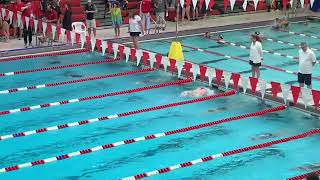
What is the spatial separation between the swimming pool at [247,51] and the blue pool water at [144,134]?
6.93ft

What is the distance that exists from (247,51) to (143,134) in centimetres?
793

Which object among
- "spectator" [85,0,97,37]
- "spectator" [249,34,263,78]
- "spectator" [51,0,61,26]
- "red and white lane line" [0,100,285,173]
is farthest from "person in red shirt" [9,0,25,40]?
"red and white lane line" [0,100,285,173]

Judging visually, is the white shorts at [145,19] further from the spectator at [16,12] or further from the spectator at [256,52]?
the spectator at [256,52]

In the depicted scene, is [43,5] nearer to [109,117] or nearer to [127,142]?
[109,117]

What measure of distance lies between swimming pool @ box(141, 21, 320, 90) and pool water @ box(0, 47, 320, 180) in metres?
2.11

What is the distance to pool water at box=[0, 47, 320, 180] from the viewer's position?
29.6ft

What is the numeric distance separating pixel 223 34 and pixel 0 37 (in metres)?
7.45

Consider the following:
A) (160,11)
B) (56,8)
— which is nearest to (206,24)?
(160,11)

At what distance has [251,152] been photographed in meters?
9.71

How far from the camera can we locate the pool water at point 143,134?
9.03 m

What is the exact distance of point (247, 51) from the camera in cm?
1772

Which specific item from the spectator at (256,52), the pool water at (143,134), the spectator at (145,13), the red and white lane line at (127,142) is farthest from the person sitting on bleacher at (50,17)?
the red and white lane line at (127,142)

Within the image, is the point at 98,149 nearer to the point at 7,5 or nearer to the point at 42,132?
the point at 42,132

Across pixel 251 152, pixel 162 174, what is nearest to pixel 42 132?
pixel 162 174
